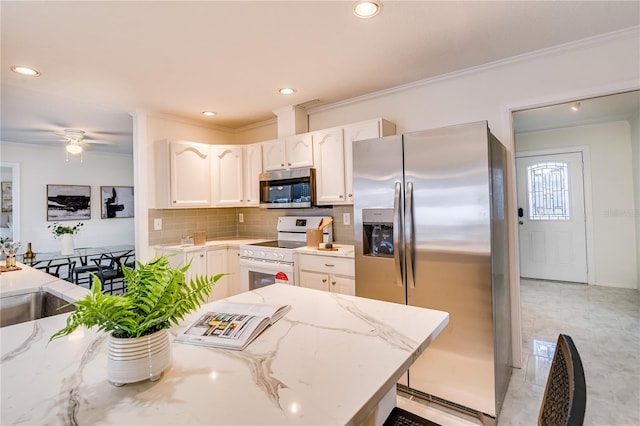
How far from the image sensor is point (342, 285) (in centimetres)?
274

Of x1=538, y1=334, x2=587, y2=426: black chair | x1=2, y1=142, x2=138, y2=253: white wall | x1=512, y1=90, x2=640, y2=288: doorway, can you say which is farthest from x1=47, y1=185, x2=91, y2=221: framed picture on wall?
x1=512, y1=90, x2=640, y2=288: doorway

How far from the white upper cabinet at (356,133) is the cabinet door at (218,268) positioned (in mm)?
1607

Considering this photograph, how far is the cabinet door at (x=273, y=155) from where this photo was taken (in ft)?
11.6

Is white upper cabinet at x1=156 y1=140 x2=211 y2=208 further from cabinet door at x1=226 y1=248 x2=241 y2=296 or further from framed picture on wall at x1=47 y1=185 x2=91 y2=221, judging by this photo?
framed picture on wall at x1=47 y1=185 x2=91 y2=221

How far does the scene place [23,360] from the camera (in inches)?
36.0

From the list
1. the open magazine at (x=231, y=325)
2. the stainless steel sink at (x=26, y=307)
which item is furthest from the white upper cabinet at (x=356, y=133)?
the stainless steel sink at (x=26, y=307)

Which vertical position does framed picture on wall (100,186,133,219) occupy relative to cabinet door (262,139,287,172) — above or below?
below

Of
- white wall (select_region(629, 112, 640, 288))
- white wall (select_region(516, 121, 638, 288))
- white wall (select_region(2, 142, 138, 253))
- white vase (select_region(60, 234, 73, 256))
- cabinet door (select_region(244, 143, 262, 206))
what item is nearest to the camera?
cabinet door (select_region(244, 143, 262, 206))

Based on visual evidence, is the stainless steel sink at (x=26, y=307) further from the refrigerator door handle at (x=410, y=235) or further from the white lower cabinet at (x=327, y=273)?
the refrigerator door handle at (x=410, y=235)

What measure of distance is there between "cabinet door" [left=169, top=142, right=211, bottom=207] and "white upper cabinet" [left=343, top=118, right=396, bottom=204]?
1.73m

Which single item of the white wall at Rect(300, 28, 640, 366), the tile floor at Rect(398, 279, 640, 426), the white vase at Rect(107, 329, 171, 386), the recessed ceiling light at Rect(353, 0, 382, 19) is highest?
the recessed ceiling light at Rect(353, 0, 382, 19)

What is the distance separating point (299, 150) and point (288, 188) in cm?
42

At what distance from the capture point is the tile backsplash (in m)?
3.48

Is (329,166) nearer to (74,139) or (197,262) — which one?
(197,262)
